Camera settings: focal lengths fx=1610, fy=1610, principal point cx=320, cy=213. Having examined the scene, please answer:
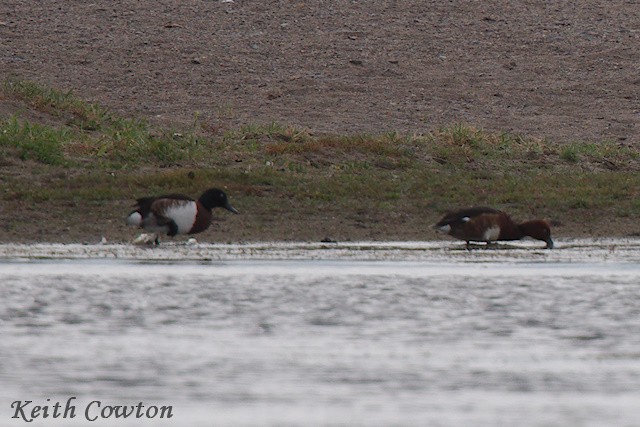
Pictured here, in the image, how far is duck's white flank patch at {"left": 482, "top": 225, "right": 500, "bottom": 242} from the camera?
1350 centimetres

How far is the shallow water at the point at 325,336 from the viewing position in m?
6.59

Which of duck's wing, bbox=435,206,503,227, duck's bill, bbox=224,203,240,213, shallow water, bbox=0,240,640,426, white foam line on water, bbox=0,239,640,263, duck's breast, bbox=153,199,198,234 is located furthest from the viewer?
duck's bill, bbox=224,203,240,213

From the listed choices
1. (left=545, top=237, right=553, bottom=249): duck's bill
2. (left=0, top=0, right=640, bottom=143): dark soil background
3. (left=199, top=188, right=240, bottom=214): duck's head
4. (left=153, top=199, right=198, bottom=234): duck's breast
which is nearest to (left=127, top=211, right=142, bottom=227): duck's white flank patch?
(left=153, top=199, right=198, bottom=234): duck's breast

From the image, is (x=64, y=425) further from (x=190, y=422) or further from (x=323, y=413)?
(x=323, y=413)

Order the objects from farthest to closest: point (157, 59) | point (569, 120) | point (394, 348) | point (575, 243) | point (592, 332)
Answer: point (157, 59) → point (569, 120) → point (575, 243) → point (592, 332) → point (394, 348)

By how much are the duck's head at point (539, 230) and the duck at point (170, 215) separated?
2666mm

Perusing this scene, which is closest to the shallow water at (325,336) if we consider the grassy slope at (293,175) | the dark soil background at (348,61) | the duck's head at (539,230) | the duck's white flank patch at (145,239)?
the duck's white flank patch at (145,239)

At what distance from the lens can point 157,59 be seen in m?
21.9

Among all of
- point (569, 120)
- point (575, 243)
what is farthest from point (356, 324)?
point (569, 120)

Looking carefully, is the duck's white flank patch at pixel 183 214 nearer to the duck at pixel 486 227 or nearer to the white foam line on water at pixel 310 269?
the white foam line on water at pixel 310 269

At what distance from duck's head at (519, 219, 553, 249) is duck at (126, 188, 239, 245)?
2.67m

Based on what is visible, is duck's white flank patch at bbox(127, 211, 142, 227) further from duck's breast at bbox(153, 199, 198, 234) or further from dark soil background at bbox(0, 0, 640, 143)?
dark soil background at bbox(0, 0, 640, 143)

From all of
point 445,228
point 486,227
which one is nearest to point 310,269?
point 445,228

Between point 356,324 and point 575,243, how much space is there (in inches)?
220
